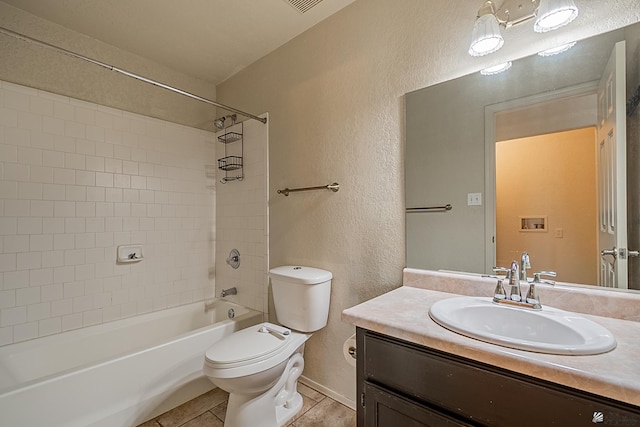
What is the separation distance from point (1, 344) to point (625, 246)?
10.1ft

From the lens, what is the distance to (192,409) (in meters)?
1.75

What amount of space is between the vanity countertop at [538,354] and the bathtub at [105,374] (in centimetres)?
130

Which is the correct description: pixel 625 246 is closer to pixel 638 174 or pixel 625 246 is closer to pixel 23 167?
pixel 638 174

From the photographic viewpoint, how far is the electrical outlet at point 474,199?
51.1 inches

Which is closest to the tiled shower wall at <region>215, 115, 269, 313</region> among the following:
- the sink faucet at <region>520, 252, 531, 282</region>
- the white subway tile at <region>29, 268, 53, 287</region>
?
the white subway tile at <region>29, 268, 53, 287</region>

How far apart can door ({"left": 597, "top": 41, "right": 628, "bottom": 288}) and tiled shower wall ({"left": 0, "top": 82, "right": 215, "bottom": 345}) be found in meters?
2.65

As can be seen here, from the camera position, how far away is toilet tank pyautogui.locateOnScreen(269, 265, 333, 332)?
5.57 feet

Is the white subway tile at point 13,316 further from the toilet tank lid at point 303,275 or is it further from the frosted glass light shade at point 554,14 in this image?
the frosted glass light shade at point 554,14

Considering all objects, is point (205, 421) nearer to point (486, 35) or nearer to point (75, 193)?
point (75, 193)

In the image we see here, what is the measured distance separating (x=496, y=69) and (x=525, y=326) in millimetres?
1060

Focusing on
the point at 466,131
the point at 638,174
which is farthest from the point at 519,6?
the point at 638,174

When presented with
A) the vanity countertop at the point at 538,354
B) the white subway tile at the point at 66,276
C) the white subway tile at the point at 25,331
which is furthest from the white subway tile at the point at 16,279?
the vanity countertop at the point at 538,354

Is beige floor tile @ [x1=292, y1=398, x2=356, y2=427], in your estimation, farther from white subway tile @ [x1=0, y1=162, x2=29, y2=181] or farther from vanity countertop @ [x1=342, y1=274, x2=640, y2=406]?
white subway tile @ [x1=0, y1=162, x2=29, y2=181]

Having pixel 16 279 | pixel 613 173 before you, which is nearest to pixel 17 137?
pixel 16 279
